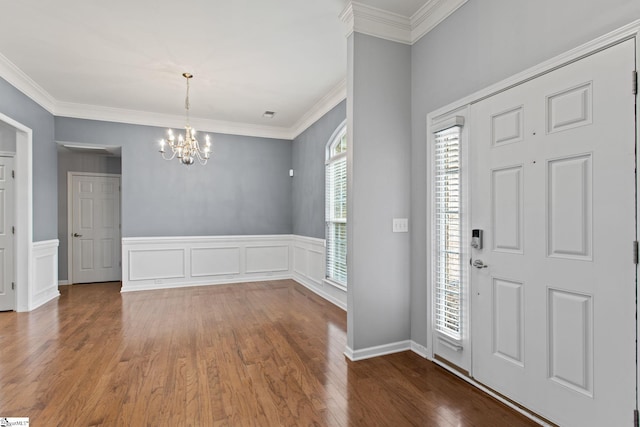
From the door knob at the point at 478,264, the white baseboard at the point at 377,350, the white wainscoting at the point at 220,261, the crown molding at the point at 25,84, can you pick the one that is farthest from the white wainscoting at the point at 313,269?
the crown molding at the point at 25,84

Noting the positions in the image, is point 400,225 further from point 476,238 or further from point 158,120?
point 158,120

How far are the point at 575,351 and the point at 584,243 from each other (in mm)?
590

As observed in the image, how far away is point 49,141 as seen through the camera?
4.96 meters

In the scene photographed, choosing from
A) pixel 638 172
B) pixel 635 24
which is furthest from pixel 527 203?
pixel 635 24

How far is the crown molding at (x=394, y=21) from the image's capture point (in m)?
2.70

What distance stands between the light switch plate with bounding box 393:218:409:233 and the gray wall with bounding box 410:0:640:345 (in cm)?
6

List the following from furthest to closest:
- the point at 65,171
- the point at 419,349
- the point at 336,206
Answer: the point at 65,171 < the point at 336,206 < the point at 419,349

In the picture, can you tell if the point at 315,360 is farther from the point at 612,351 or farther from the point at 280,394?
the point at 612,351

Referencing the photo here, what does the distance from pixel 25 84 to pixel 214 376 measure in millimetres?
4548

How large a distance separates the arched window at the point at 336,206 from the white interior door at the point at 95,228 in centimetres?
450

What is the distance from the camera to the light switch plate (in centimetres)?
296

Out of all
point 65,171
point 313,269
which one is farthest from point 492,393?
point 65,171

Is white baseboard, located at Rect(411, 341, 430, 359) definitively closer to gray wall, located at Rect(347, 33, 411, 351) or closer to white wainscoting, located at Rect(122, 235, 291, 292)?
gray wall, located at Rect(347, 33, 411, 351)

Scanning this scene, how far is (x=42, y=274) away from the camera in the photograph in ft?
15.6
